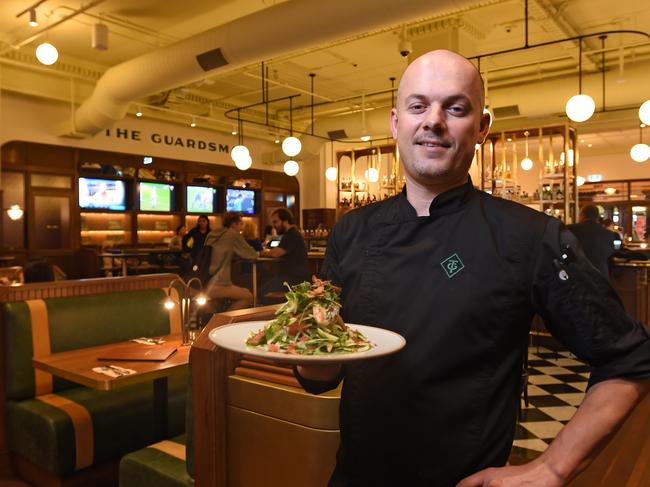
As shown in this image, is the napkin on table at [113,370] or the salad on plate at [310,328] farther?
the napkin on table at [113,370]

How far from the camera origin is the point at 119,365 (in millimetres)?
2875

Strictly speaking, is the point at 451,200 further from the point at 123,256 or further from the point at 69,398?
the point at 123,256

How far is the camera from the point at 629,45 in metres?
8.27

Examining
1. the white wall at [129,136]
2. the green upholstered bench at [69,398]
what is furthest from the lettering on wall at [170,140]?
the green upholstered bench at [69,398]

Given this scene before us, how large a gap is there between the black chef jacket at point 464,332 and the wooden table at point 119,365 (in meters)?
1.76

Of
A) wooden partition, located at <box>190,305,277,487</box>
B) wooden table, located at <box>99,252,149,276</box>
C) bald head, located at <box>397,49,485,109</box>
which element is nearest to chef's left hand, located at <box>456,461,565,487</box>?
bald head, located at <box>397,49,485,109</box>

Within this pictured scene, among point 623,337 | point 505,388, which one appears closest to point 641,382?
point 623,337

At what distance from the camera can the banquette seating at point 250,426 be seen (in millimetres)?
2008

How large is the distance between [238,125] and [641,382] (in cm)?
1171

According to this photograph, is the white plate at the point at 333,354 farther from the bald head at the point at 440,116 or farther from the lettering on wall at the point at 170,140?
the lettering on wall at the point at 170,140

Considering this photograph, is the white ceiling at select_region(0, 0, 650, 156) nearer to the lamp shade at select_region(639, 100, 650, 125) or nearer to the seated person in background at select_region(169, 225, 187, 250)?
the lamp shade at select_region(639, 100, 650, 125)

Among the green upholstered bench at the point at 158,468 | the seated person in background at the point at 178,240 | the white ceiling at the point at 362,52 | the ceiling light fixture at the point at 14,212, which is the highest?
the white ceiling at the point at 362,52

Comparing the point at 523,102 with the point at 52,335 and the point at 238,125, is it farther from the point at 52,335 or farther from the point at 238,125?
the point at 52,335

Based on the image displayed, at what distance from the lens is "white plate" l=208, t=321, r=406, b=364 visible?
0.99 metres
